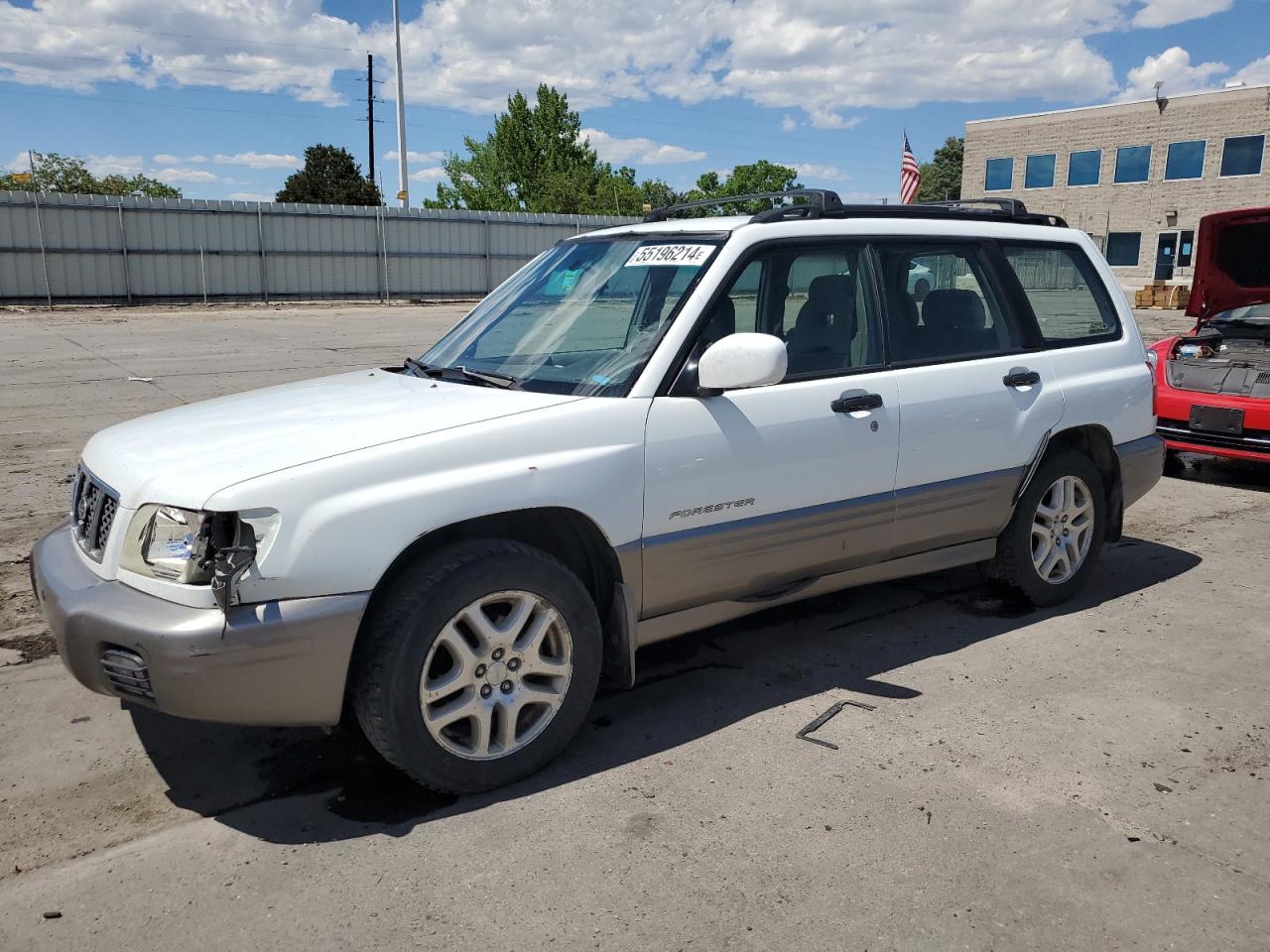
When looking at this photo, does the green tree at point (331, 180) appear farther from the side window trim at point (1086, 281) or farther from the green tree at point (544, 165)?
the side window trim at point (1086, 281)

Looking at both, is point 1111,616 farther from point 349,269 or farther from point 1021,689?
point 349,269

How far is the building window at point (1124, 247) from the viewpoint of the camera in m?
47.8

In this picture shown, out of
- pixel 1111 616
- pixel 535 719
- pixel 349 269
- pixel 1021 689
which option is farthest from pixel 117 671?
pixel 349 269

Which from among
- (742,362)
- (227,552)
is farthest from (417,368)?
(227,552)

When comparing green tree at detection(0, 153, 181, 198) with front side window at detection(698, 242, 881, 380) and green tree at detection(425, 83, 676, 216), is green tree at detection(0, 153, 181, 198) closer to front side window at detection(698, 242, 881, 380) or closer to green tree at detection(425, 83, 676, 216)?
green tree at detection(425, 83, 676, 216)

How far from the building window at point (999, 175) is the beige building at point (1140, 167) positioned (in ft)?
0.17

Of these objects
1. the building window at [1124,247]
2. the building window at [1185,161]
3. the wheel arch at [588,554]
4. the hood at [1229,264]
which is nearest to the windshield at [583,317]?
the wheel arch at [588,554]

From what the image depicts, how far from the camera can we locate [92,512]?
3.28 metres

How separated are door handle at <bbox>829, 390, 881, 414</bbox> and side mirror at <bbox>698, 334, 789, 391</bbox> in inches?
21.7

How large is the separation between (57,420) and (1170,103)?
161 ft

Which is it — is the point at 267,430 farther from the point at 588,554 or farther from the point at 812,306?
the point at 812,306

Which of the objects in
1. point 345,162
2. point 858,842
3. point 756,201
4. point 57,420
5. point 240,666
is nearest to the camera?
point 240,666

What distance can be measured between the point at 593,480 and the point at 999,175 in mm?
55416

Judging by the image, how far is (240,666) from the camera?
2.78 metres
